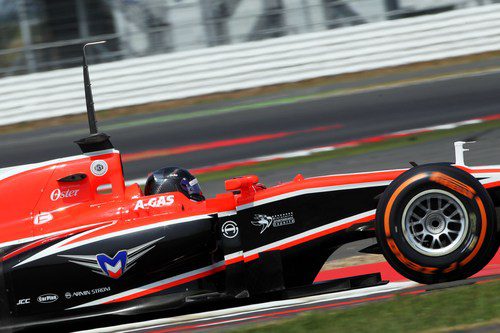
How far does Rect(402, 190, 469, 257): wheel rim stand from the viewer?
539 centimetres

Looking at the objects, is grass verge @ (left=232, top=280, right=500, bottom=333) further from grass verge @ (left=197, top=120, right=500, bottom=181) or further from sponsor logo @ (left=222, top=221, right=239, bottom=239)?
grass verge @ (left=197, top=120, right=500, bottom=181)

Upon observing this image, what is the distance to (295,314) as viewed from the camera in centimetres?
538

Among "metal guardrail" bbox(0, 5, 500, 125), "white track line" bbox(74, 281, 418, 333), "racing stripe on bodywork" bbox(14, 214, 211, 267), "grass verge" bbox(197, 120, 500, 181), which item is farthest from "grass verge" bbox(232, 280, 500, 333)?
"metal guardrail" bbox(0, 5, 500, 125)

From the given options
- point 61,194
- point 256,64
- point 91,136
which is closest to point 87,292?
point 61,194

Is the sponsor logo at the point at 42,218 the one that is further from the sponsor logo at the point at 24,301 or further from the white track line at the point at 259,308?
the white track line at the point at 259,308

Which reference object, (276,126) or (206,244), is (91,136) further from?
(276,126)

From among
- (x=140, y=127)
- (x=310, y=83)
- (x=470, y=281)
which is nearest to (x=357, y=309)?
(x=470, y=281)

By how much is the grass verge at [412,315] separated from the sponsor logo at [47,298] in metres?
1.65

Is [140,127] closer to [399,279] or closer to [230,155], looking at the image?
[230,155]

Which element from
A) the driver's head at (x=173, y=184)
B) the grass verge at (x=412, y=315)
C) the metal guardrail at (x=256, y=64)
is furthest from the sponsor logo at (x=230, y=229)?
the metal guardrail at (x=256, y=64)

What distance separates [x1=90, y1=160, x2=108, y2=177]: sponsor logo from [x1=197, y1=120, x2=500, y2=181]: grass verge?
16.6 feet

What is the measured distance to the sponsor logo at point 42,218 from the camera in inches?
246

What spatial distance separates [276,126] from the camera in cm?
1377

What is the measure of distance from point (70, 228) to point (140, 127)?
9292 mm
